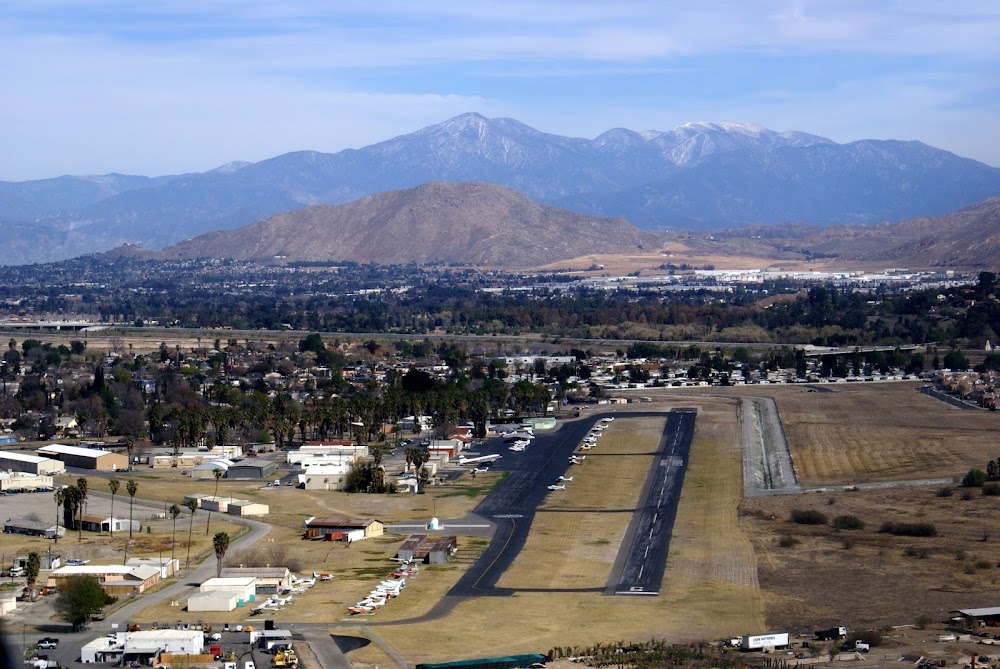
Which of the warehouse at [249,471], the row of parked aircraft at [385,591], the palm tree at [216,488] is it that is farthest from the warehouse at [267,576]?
the warehouse at [249,471]

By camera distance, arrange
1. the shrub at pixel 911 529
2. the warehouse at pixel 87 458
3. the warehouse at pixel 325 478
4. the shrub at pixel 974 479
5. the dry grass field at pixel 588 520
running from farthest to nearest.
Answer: the warehouse at pixel 87 458
the warehouse at pixel 325 478
the shrub at pixel 974 479
the shrub at pixel 911 529
the dry grass field at pixel 588 520

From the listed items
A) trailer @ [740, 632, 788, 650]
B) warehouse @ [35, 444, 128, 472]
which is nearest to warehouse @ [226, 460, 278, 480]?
warehouse @ [35, 444, 128, 472]

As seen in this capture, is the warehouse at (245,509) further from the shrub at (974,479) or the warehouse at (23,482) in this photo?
the shrub at (974,479)

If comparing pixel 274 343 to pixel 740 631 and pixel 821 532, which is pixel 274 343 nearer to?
pixel 821 532

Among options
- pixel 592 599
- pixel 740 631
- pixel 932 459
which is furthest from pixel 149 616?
pixel 932 459

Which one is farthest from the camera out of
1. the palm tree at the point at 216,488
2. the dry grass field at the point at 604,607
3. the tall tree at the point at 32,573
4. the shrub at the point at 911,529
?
the palm tree at the point at 216,488

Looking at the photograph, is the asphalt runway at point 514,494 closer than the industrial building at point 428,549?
Yes

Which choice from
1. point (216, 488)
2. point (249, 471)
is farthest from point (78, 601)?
point (249, 471)

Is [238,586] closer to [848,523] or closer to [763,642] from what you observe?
[763,642]
